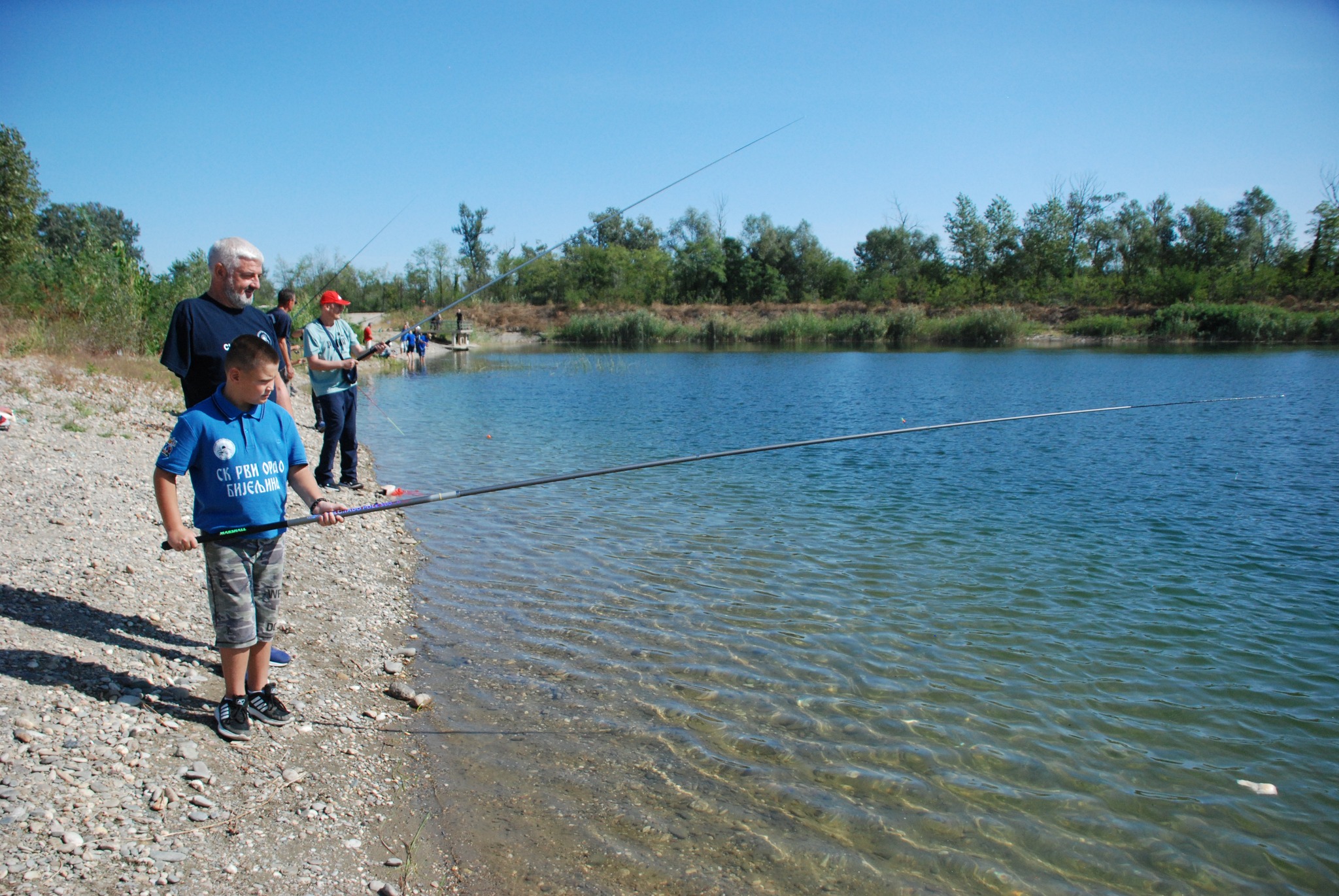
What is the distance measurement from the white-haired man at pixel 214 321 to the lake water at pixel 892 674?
92.1 inches

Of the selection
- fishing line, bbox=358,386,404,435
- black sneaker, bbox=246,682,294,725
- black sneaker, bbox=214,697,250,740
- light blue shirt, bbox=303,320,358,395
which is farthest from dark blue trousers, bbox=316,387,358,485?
fishing line, bbox=358,386,404,435

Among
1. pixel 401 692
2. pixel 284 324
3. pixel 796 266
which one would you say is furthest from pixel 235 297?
pixel 796 266

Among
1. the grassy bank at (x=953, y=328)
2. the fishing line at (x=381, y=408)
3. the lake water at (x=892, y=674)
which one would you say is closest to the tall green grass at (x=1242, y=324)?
the grassy bank at (x=953, y=328)

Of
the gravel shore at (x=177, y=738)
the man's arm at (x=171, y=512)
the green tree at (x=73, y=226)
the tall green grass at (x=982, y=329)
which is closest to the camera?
the gravel shore at (x=177, y=738)

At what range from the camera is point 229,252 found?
4152 millimetres

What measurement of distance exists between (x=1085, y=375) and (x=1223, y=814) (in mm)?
29922

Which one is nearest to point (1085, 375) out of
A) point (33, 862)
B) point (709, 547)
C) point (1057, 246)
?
point (709, 547)

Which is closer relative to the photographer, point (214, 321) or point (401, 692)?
point (214, 321)

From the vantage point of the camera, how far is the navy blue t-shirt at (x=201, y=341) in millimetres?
4070

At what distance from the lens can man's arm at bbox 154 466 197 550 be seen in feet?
11.2

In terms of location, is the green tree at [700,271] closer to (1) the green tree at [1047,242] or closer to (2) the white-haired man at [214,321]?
(1) the green tree at [1047,242]

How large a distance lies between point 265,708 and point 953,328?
5813 centimetres

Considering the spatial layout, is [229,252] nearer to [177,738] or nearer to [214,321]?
[214,321]

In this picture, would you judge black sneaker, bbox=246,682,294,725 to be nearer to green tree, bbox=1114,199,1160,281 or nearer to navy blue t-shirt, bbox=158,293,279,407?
navy blue t-shirt, bbox=158,293,279,407
